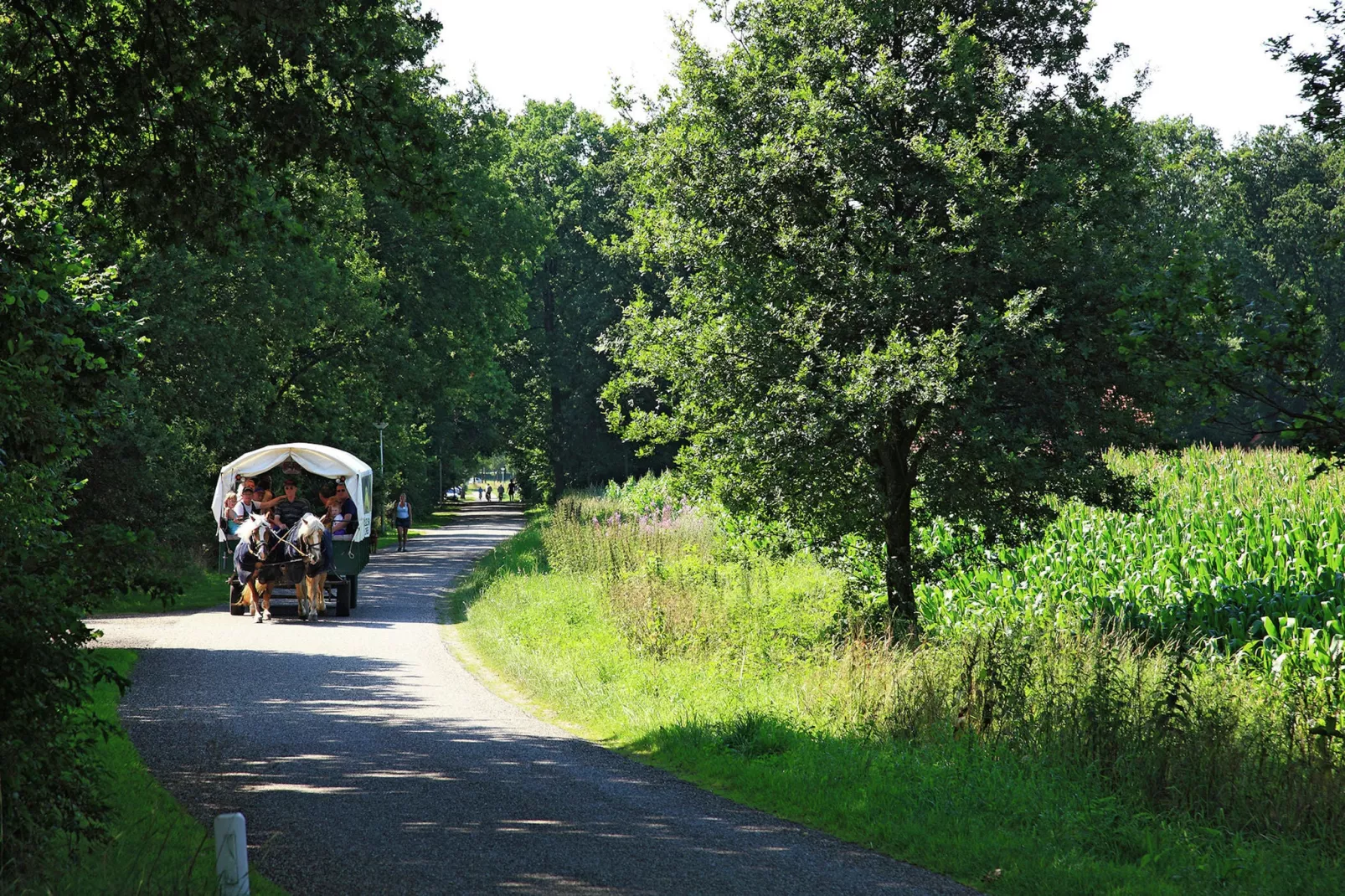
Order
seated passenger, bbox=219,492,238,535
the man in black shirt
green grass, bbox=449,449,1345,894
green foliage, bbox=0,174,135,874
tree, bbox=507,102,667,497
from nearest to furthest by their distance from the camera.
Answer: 1. green foliage, bbox=0,174,135,874
2. green grass, bbox=449,449,1345,894
3. seated passenger, bbox=219,492,238,535
4. the man in black shirt
5. tree, bbox=507,102,667,497

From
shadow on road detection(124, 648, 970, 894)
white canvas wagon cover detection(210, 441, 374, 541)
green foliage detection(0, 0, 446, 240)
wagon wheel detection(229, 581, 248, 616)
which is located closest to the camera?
shadow on road detection(124, 648, 970, 894)

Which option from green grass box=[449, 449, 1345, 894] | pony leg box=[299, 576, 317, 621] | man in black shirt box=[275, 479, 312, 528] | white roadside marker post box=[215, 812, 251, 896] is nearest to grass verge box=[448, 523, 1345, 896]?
green grass box=[449, 449, 1345, 894]

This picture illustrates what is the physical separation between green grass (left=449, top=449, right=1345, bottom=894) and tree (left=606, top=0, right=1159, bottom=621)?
1.84 metres

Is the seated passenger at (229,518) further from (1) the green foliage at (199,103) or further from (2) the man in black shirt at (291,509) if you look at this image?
(1) the green foliage at (199,103)

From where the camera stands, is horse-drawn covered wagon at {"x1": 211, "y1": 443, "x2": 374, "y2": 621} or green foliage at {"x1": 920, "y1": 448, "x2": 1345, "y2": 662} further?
horse-drawn covered wagon at {"x1": 211, "y1": 443, "x2": 374, "y2": 621}

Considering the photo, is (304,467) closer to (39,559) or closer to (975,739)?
(975,739)

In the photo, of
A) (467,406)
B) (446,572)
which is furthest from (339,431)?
(467,406)

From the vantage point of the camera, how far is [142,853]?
6.55 metres

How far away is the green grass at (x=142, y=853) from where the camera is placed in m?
5.62

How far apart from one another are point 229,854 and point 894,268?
9302mm

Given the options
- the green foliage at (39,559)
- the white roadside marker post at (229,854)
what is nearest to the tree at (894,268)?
the green foliage at (39,559)

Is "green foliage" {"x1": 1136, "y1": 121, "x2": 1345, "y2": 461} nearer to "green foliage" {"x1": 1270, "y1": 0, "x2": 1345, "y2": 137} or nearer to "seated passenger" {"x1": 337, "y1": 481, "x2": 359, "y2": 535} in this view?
"green foliage" {"x1": 1270, "y1": 0, "x2": 1345, "y2": 137}

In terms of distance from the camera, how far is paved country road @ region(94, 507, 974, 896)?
22.4ft

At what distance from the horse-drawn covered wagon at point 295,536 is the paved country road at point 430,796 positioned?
490 centimetres
